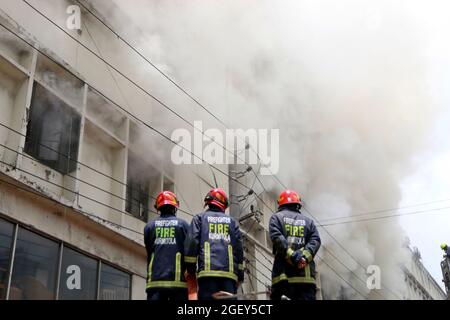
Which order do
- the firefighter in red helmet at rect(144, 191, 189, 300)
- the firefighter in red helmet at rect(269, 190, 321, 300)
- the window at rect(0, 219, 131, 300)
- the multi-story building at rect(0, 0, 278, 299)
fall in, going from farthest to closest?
the multi-story building at rect(0, 0, 278, 299) → the window at rect(0, 219, 131, 300) → the firefighter in red helmet at rect(269, 190, 321, 300) → the firefighter in red helmet at rect(144, 191, 189, 300)

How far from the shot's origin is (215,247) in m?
5.14

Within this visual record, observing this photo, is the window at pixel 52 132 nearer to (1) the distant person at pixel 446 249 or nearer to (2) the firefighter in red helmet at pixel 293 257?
(2) the firefighter in red helmet at pixel 293 257

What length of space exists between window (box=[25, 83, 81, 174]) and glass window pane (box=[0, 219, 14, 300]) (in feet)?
5.17

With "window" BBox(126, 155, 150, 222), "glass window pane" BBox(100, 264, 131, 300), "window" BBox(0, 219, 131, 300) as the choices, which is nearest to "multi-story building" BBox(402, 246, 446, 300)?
"window" BBox(126, 155, 150, 222)

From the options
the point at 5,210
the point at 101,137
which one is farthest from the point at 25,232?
the point at 101,137

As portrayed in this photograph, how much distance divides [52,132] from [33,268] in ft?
8.84

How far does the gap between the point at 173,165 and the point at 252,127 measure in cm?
358

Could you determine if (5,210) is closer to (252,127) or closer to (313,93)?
(252,127)

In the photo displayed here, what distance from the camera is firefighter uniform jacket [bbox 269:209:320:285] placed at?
531 centimetres

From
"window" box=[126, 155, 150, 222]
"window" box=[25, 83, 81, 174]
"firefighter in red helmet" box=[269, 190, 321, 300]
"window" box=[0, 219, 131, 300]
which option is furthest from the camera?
"window" box=[126, 155, 150, 222]

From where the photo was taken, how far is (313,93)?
18.0 meters

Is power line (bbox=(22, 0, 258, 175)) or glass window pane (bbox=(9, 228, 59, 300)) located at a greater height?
power line (bbox=(22, 0, 258, 175))

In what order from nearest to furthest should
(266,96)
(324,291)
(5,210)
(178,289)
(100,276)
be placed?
(178,289), (5,210), (100,276), (266,96), (324,291)

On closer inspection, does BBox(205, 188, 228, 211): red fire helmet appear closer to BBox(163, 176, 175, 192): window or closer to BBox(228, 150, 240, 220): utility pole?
BBox(228, 150, 240, 220): utility pole
